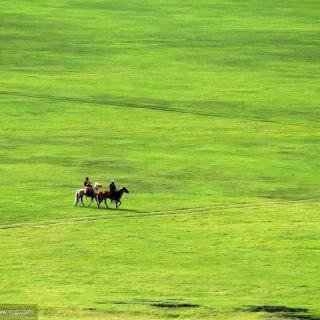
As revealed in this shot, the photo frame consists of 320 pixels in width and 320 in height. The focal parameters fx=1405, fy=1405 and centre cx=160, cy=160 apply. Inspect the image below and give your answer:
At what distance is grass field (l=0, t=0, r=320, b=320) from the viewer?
36.1 meters

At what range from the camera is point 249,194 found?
49.5m

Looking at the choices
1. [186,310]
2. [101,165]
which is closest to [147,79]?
[101,165]

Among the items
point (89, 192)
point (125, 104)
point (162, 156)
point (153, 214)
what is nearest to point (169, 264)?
point (153, 214)

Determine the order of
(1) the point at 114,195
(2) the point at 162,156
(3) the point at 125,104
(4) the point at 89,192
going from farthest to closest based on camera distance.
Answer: (3) the point at 125,104, (2) the point at 162,156, (4) the point at 89,192, (1) the point at 114,195

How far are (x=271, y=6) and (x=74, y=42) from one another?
21.0 metres

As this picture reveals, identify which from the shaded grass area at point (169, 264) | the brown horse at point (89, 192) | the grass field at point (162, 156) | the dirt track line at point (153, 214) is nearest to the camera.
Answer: the shaded grass area at point (169, 264)

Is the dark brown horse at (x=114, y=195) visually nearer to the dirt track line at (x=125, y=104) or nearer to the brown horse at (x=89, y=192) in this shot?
the brown horse at (x=89, y=192)

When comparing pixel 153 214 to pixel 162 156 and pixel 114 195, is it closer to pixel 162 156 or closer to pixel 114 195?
pixel 114 195

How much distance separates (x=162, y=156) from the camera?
57.4 m

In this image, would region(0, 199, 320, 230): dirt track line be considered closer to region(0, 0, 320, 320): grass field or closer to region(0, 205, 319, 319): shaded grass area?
region(0, 0, 320, 320): grass field

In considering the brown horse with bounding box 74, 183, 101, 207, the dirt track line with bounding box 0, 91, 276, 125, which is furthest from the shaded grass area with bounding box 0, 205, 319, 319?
the dirt track line with bounding box 0, 91, 276, 125

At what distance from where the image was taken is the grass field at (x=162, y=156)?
3609 cm

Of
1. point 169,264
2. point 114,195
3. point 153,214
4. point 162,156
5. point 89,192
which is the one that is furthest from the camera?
point 162,156

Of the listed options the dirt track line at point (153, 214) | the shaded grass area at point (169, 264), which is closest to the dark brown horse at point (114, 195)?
the dirt track line at point (153, 214)
